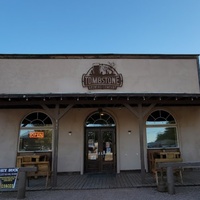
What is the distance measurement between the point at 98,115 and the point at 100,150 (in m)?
1.85

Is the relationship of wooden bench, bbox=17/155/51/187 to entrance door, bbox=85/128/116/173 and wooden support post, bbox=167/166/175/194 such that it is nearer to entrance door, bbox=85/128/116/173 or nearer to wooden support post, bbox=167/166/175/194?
entrance door, bbox=85/128/116/173

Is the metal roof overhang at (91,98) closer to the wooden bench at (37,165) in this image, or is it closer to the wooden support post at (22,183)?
the wooden bench at (37,165)

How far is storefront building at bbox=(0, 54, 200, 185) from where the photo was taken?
30.3 ft

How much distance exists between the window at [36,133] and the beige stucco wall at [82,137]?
298mm

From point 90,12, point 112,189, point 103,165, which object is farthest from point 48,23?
point 112,189

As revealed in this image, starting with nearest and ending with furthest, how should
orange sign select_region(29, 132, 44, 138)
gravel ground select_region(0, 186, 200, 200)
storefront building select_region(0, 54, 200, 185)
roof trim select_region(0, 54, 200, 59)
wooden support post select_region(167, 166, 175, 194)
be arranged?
gravel ground select_region(0, 186, 200, 200) → wooden support post select_region(167, 166, 175, 194) → storefront building select_region(0, 54, 200, 185) → orange sign select_region(29, 132, 44, 138) → roof trim select_region(0, 54, 200, 59)

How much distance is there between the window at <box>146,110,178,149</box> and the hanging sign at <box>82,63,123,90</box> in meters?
2.70

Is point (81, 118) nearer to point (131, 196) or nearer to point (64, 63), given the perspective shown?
point (64, 63)

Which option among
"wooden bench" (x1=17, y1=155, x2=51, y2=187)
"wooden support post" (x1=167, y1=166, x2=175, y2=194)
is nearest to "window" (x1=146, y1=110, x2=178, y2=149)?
"wooden support post" (x1=167, y1=166, x2=175, y2=194)

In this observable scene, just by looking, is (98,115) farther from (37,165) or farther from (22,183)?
(22,183)

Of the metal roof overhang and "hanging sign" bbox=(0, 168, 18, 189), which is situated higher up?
the metal roof overhang

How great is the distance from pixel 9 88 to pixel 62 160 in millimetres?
4737

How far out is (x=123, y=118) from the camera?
969 cm

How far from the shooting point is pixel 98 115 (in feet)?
32.3
